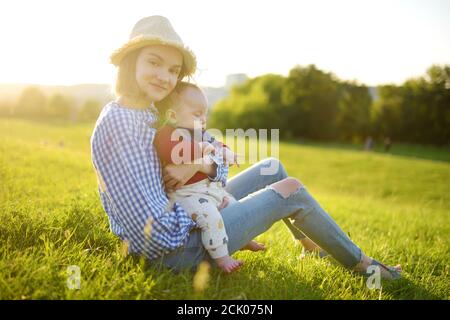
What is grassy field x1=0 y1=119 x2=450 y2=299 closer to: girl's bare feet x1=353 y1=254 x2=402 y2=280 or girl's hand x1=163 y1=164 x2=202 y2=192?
girl's bare feet x1=353 y1=254 x2=402 y2=280

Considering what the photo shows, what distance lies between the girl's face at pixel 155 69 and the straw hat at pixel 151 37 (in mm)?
61

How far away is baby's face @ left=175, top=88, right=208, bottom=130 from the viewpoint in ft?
10.5

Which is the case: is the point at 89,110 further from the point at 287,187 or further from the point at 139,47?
the point at 287,187

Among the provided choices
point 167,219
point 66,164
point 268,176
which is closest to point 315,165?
point 66,164


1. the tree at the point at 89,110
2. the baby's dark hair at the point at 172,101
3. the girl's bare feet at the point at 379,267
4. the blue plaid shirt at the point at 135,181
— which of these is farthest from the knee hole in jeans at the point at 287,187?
the tree at the point at 89,110

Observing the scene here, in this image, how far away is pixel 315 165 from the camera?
70.2 feet

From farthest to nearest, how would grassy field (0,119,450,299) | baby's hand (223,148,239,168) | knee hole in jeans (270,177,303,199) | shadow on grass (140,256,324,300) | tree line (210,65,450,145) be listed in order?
tree line (210,65,450,145)
baby's hand (223,148,239,168)
knee hole in jeans (270,177,303,199)
shadow on grass (140,256,324,300)
grassy field (0,119,450,299)

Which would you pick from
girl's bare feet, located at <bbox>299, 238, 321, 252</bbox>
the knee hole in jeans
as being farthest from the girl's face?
girl's bare feet, located at <bbox>299, 238, 321, 252</bbox>

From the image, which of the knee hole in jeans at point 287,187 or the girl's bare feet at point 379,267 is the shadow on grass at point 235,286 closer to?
the girl's bare feet at point 379,267

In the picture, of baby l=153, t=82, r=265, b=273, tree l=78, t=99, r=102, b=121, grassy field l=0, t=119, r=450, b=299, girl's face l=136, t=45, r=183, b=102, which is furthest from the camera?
tree l=78, t=99, r=102, b=121

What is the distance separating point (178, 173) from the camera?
2.72m

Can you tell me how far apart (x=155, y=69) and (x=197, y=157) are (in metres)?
0.72

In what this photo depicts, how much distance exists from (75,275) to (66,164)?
5.38 meters

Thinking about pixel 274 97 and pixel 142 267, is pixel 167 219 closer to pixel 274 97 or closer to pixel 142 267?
pixel 142 267
